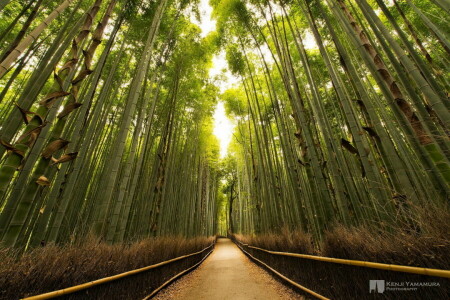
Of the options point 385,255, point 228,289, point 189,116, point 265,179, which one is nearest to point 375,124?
point 385,255

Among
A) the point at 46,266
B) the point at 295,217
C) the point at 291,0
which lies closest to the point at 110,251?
the point at 46,266

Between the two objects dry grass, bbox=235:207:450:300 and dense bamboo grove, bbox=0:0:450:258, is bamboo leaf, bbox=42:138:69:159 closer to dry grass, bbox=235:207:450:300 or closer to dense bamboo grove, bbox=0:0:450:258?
dense bamboo grove, bbox=0:0:450:258

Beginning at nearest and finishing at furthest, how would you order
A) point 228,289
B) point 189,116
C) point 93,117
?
point 93,117 < point 228,289 < point 189,116

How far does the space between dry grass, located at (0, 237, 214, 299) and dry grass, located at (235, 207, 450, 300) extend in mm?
1989

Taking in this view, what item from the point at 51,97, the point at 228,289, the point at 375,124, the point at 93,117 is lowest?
the point at 228,289

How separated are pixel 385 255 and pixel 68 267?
2.12m

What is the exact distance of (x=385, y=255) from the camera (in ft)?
4.19

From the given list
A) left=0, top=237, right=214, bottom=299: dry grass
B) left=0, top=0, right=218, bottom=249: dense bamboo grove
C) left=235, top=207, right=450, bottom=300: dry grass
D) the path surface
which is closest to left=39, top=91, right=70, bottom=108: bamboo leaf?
left=0, top=0, right=218, bottom=249: dense bamboo grove

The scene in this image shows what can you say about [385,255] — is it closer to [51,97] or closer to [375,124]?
[375,124]

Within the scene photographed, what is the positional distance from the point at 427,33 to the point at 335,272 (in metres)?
7.37

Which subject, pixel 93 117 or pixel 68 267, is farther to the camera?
pixel 93 117

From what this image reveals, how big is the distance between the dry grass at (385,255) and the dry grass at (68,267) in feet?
6.53

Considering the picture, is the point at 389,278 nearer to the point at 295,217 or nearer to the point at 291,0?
the point at 295,217

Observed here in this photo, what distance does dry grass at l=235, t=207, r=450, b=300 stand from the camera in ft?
3.27
